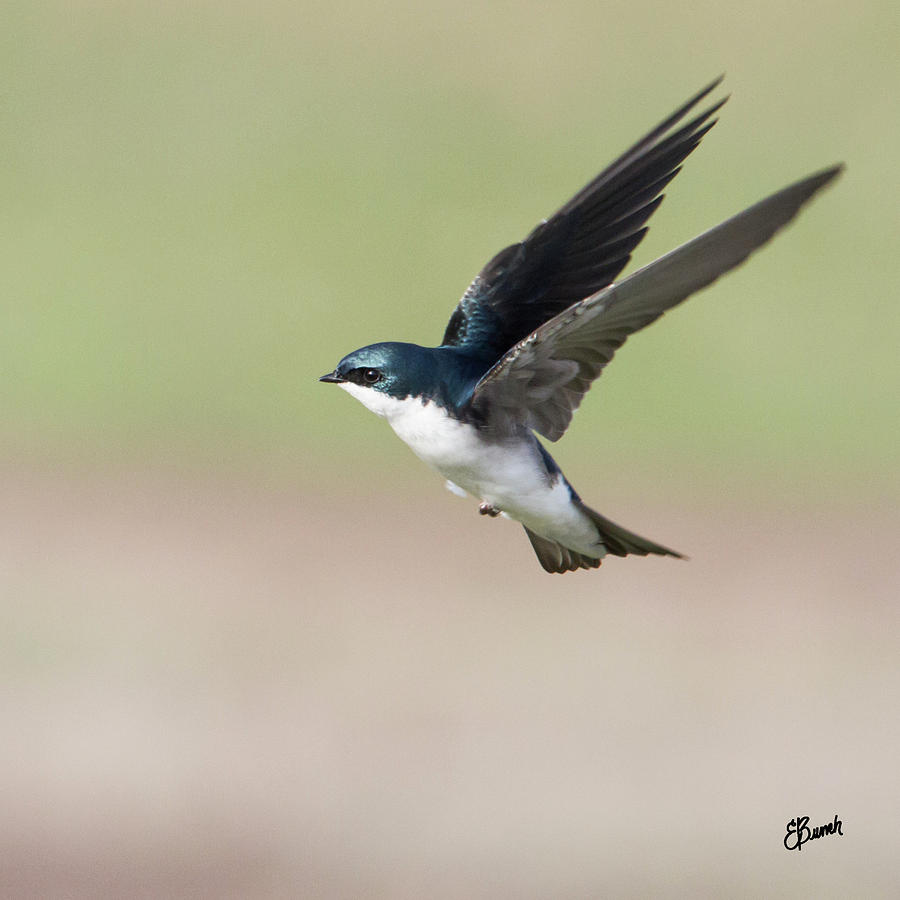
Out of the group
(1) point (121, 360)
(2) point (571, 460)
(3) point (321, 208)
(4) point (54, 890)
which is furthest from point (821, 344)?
(4) point (54, 890)

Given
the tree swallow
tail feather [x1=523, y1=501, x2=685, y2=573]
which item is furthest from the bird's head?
tail feather [x1=523, y1=501, x2=685, y2=573]

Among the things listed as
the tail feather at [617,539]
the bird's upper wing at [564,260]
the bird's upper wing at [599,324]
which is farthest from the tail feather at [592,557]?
the bird's upper wing at [564,260]

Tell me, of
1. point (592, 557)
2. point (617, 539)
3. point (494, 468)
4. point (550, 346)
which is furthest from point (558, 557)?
point (550, 346)

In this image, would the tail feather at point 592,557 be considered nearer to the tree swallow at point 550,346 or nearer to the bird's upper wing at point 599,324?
the tree swallow at point 550,346

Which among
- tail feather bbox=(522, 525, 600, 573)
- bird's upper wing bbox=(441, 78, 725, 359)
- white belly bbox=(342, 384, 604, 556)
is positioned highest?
bird's upper wing bbox=(441, 78, 725, 359)

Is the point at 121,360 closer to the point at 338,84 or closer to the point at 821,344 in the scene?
the point at 338,84

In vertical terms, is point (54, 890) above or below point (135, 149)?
below

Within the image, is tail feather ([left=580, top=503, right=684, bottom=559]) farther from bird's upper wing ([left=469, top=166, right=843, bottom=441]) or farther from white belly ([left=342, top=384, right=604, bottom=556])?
bird's upper wing ([left=469, top=166, right=843, bottom=441])
